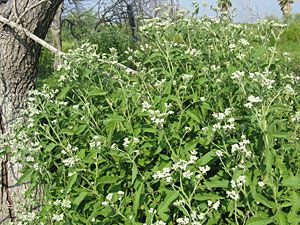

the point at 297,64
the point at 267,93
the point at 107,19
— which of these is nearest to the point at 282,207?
the point at 267,93

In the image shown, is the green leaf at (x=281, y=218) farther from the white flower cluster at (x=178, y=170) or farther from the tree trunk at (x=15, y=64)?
the tree trunk at (x=15, y=64)

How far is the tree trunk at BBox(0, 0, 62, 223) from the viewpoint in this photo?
2.67 meters

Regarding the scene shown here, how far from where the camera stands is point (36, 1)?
266cm

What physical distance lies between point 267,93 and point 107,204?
69cm

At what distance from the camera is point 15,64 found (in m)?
2.73

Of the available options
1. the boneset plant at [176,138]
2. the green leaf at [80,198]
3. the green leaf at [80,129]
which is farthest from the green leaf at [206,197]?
the green leaf at [80,129]

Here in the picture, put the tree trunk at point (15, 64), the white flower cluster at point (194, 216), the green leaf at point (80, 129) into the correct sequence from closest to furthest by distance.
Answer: the white flower cluster at point (194, 216) < the green leaf at point (80, 129) < the tree trunk at point (15, 64)

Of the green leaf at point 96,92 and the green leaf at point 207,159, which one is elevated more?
the green leaf at point 96,92

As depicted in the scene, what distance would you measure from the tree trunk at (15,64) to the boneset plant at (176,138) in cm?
62

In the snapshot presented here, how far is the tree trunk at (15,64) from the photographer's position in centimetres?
267

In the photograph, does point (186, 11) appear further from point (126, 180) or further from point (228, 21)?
point (126, 180)

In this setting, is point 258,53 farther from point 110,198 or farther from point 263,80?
point 110,198

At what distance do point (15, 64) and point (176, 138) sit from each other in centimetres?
141

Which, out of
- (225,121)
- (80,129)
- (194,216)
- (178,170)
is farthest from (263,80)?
(80,129)
